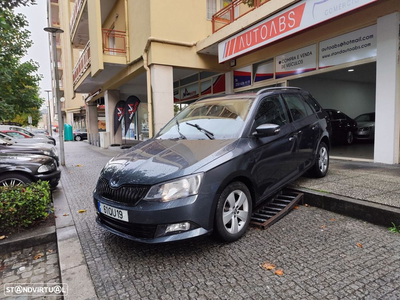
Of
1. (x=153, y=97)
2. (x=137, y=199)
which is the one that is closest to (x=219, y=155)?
(x=137, y=199)

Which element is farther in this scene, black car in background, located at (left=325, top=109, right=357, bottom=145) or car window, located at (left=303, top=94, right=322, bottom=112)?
black car in background, located at (left=325, top=109, right=357, bottom=145)

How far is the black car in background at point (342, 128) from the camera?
38.3 feet

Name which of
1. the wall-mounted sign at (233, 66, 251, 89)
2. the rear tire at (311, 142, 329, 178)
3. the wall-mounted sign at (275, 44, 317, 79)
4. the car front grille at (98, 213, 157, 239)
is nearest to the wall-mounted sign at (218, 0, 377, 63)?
the wall-mounted sign at (275, 44, 317, 79)

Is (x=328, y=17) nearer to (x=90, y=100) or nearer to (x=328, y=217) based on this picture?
(x=328, y=217)

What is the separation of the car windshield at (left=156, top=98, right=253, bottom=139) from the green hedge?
1.99 m

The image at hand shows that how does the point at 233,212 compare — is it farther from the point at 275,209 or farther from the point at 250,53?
the point at 250,53

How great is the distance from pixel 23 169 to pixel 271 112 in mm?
4684

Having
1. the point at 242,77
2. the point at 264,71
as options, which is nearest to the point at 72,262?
the point at 264,71

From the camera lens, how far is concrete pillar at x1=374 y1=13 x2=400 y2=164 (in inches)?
251

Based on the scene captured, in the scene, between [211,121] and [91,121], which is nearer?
[211,121]

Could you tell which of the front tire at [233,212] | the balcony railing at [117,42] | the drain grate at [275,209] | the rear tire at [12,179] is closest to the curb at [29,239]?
the rear tire at [12,179]

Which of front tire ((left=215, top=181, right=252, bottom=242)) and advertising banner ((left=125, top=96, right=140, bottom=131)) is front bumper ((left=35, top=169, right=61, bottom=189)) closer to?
front tire ((left=215, top=181, right=252, bottom=242))

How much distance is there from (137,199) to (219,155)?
39.9 inches

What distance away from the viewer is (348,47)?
7422mm
